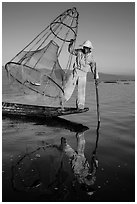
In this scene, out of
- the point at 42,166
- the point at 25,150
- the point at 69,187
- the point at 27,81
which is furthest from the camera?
the point at 27,81

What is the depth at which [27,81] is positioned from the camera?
37.7 ft

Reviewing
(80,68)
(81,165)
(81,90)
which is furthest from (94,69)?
(81,165)

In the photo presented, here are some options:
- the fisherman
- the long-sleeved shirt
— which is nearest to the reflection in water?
the fisherman

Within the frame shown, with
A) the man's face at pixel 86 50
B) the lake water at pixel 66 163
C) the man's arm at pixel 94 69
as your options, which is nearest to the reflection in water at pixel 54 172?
the lake water at pixel 66 163

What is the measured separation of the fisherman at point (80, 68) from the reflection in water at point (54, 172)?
5.01 m

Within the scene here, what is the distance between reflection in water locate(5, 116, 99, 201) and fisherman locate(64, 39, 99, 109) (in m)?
5.01

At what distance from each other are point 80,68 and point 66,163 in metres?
6.73

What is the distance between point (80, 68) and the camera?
38.9 feet

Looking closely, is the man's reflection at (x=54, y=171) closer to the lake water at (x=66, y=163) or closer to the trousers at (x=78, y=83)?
the lake water at (x=66, y=163)

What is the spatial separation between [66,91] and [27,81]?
222cm

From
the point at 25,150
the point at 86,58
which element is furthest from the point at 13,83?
the point at 25,150

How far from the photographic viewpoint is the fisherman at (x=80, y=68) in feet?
38.1

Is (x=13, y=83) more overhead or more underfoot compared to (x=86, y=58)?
more underfoot

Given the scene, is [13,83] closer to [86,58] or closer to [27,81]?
[27,81]
